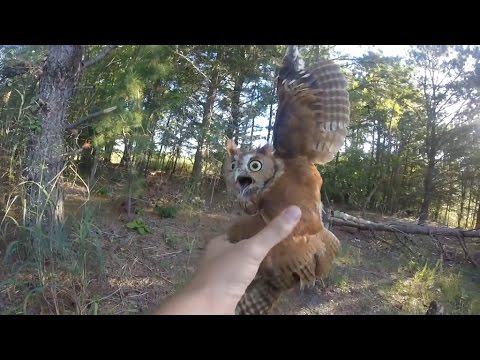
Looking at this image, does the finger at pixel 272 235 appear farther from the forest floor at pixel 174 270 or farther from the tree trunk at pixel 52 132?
the tree trunk at pixel 52 132

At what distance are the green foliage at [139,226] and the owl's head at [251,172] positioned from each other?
1101 millimetres

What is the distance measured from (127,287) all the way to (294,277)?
88 cm

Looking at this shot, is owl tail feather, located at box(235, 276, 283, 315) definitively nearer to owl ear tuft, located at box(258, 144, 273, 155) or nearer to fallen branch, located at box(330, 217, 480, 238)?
owl ear tuft, located at box(258, 144, 273, 155)

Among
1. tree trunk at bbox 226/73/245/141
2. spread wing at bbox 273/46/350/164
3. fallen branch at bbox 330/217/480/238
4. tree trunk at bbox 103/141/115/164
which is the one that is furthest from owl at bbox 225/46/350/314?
tree trunk at bbox 103/141/115/164

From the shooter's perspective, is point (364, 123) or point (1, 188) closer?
point (364, 123)

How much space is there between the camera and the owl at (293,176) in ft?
1.69

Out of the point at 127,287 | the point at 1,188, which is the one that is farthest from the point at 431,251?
the point at 1,188

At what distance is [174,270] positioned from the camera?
50.8 inches

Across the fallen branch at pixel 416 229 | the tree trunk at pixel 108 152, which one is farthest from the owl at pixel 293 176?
the tree trunk at pixel 108 152

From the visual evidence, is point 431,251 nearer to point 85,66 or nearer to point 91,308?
point 91,308

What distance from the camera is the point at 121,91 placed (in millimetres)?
1633

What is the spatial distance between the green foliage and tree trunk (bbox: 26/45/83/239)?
277 millimetres

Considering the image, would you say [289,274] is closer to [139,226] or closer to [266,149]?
[266,149]

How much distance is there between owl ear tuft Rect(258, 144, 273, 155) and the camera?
1.71 feet
